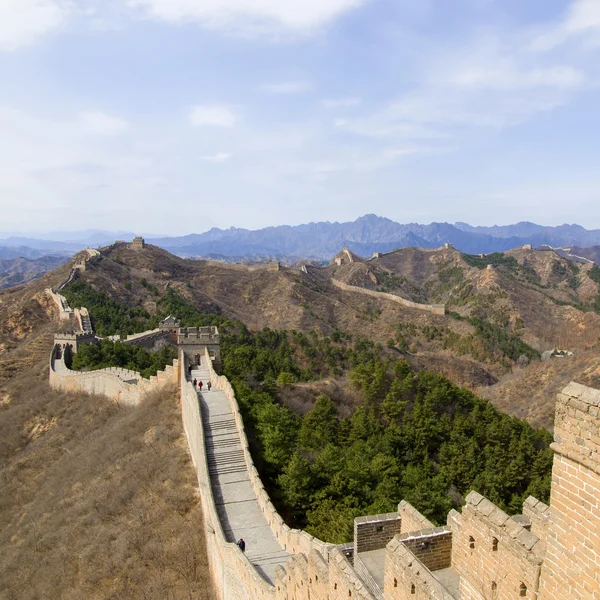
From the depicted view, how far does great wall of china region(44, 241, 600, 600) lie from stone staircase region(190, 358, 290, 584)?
0.05 metres

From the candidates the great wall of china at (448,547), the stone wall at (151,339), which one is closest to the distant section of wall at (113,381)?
the stone wall at (151,339)

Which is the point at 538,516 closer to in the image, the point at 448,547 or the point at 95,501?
the point at 448,547

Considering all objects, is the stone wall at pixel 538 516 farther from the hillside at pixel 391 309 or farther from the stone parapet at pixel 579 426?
the hillside at pixel 391 309

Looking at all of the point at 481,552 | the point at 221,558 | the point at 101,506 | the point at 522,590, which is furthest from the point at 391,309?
the point at 522,590

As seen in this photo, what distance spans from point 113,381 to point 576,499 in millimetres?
31406

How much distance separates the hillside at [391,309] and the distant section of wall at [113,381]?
34.1ft

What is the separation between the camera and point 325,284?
307 feet

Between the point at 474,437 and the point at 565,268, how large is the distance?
374ft

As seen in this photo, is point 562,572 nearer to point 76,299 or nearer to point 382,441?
point 382,441

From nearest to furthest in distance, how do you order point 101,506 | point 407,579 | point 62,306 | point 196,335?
1. point 407,579
2. point 101,506
3. point 196,335
4. point 62,306

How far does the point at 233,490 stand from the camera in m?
19.1

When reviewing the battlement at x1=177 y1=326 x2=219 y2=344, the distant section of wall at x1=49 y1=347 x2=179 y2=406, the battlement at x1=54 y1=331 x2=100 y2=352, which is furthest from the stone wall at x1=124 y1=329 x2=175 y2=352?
the battlement at x1=177 y1=326 x2=219 y2=344

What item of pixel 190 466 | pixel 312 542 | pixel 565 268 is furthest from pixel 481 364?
pixel 565 268

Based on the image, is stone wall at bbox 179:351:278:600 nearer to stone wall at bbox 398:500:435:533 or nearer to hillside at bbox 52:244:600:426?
stone wall at bbox 398:500:435:533
